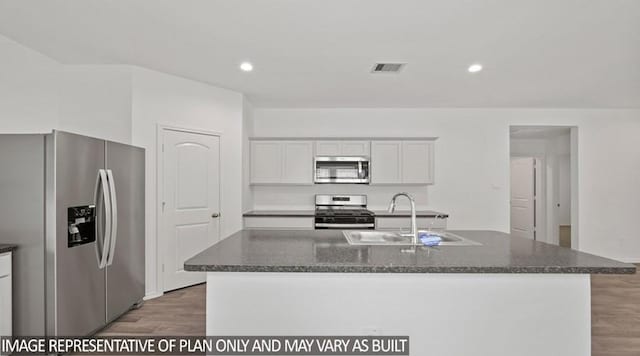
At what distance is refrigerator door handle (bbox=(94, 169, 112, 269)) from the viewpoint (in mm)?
2863

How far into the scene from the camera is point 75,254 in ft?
8.58

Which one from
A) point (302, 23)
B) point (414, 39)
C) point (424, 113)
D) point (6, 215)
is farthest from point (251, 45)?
point (424, 113)

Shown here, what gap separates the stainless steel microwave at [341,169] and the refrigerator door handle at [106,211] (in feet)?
9.15

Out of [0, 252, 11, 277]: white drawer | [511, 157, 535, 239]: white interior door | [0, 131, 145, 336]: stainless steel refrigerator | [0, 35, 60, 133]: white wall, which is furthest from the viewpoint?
[511, 157, 535, 239]: white interior door

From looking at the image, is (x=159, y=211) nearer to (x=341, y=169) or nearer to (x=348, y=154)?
(x=341, y=169)

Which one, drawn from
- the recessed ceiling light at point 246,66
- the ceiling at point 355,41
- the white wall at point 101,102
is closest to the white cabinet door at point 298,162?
the ceiling at point 355,41

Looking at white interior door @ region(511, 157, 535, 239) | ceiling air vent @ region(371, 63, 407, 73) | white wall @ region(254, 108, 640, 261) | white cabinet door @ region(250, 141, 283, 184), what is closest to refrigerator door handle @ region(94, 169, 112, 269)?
white cabinet door @ region(250, 141, 283, 184)

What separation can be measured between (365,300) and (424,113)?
424cm

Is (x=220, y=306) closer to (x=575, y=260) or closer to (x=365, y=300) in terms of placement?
(x=365, y=300)

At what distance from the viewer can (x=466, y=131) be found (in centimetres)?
555

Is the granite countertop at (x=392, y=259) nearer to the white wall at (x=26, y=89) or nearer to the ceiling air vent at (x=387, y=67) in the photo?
the ceiling air vent at (x=387, y=67)

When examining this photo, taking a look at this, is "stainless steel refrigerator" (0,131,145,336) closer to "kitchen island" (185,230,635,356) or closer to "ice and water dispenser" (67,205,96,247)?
"ice and water dispenser" (67,205,96,247)

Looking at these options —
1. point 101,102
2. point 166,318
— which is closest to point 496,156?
point 166,318

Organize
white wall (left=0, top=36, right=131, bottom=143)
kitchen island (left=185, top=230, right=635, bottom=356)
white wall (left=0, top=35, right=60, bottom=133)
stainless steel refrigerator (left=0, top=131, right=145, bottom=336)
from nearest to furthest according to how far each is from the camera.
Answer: kitchen island (left=185, top=230, right=635, bottom=356) → stainless steel refrigerator (left=0, top=131, right=145, bottom=336) → white wall (left=0, top=35, right=60, bottom=133) → white wall (left=0, top=36, right=131, bottom=143)
